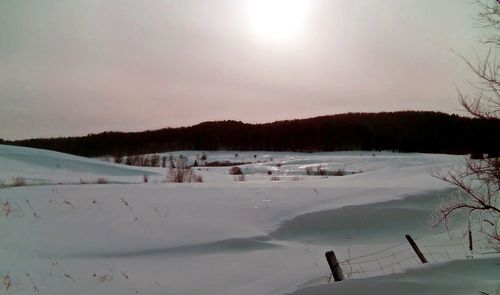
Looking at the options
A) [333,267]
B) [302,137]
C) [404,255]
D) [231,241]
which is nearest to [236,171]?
[231,241]

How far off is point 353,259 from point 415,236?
319 centimetres

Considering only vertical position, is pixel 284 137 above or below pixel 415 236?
above

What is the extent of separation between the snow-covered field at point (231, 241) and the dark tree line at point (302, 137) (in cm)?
6450

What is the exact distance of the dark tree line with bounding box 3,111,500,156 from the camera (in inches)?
3408

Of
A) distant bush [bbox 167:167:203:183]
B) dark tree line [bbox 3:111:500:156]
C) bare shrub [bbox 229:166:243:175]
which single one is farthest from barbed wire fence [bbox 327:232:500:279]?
dark tree line [bbox 3:111:500:156]

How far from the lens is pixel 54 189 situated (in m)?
13.9


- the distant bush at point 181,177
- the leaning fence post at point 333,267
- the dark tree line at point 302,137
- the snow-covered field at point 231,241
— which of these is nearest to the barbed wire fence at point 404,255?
the snow-covered field at point 231,241

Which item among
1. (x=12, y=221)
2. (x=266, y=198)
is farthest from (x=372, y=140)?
(x=12, y=221)

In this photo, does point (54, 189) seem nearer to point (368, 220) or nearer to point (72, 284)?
point (72, 284)

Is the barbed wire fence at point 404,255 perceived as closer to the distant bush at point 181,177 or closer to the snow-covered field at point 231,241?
the snow-covered field at point 231,241

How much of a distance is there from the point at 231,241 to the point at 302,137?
90947 millimetres

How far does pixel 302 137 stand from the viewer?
3927 inches

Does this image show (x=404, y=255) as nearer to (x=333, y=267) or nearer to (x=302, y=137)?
(x=333, y=267)

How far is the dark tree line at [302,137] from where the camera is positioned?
284 ft
